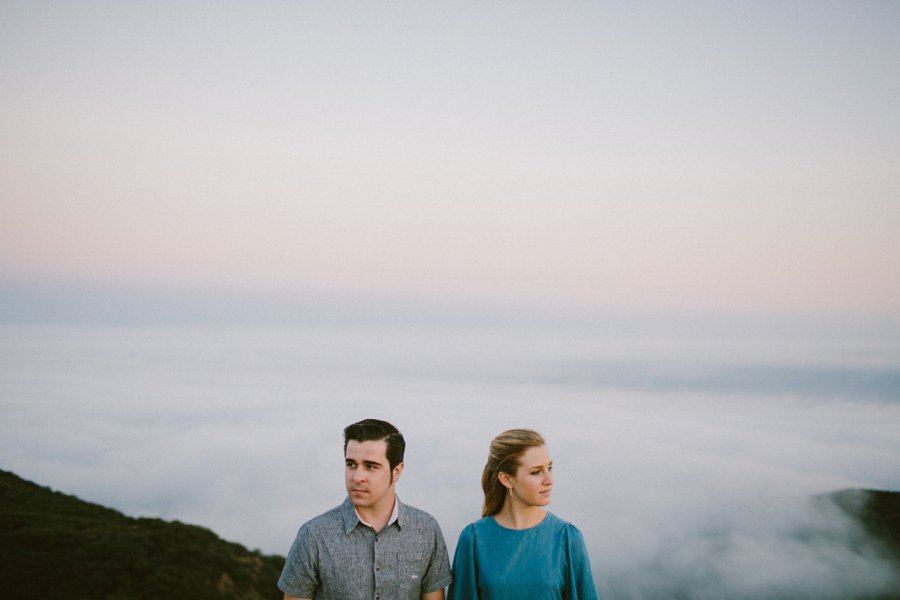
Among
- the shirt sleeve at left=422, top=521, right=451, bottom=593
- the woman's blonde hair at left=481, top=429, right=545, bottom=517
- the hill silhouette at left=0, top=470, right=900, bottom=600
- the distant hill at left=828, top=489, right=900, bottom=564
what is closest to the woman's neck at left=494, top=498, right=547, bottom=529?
the woman's blonde hair at left=481, top=429, right=545, bottom=517

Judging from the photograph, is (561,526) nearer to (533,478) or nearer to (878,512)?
(533,478)

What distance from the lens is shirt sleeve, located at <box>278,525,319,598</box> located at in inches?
180

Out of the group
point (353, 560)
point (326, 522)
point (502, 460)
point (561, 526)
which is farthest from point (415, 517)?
point (561, 526)

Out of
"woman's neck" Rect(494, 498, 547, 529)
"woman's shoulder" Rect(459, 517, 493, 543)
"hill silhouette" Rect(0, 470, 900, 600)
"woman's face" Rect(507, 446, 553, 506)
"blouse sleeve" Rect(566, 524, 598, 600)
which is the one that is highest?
"woman's face" Rect(507, 446, 553, 506)

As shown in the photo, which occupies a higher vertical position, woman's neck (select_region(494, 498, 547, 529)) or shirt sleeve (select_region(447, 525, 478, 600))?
woman's neck (select_region(494, 498, 547, 529))

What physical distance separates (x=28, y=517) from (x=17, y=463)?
6585 inches

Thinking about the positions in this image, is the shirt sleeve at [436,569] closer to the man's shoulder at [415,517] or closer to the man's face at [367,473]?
the man's shoulder at [415,517]

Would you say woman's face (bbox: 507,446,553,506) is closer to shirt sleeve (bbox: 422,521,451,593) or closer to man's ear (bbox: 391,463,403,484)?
shirt sleeve (bbox: 422,521,451,593)

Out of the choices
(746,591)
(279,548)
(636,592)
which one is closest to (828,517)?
(746,591)

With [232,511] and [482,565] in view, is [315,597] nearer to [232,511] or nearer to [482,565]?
[482,565]

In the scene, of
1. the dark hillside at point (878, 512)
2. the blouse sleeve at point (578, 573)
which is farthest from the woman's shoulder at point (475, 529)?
the dark hillside at point (878, 512)

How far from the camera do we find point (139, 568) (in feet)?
107

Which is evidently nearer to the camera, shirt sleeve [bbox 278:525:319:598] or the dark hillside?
shirt sleeve [bbox 278:525:319:598]

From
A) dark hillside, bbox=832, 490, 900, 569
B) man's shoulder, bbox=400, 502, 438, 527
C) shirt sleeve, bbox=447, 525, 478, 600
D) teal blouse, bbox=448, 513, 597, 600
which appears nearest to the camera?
man's shoulder, bbox=400, 502, 438, 527
